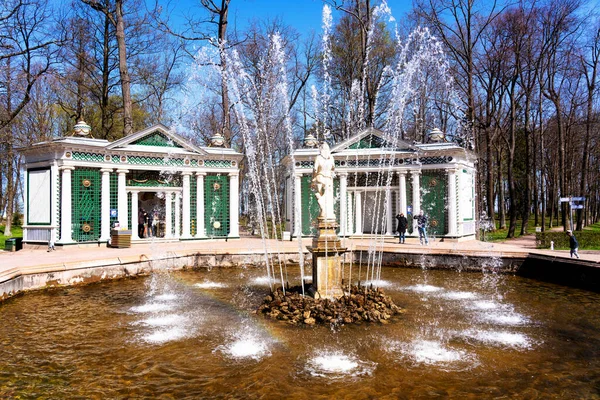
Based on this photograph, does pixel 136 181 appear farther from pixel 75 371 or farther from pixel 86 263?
pixel 75 371

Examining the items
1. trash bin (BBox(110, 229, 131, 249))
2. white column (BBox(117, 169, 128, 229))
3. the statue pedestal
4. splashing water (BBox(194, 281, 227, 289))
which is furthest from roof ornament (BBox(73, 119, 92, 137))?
the statue pedestal

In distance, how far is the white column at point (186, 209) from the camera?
21.4 meters

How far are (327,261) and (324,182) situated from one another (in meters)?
1.62

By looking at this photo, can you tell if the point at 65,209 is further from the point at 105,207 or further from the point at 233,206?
the point at 233,206

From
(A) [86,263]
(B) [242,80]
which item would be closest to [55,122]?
(B) [242,80]

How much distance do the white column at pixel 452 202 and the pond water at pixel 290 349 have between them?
11.3 meters

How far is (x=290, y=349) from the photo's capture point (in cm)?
642

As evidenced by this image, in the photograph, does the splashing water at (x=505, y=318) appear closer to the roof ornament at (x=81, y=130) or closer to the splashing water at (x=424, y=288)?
the splashing water at (x=424, y=288)

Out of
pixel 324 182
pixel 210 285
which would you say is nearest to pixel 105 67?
pixel 210 285

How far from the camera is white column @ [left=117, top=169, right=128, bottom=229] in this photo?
1981 centimetres

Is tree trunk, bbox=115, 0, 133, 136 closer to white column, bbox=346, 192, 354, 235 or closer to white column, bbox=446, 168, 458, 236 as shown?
white column, bbox=346, 192, 354, 235

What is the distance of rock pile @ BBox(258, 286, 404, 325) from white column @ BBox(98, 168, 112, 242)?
13146 mm

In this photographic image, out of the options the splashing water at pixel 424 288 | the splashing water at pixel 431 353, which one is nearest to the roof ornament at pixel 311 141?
the splashing water at pixel 424 288

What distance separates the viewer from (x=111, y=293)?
1055cm
